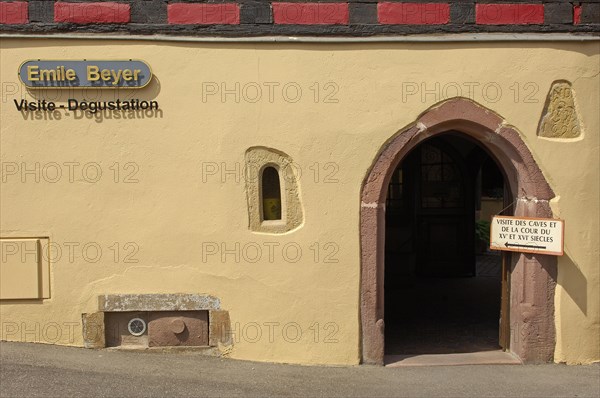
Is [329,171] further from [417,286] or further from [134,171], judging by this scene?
[417,286]

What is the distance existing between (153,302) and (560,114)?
4024 mm

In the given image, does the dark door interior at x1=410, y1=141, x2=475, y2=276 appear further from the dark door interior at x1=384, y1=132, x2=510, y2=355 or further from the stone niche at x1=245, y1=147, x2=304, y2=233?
the stone niche at x1=245, y1=147, x2=304, y2=233

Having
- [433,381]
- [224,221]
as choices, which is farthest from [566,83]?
[224,221]

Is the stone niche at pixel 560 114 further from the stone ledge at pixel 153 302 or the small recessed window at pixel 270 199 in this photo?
the stone ledge at pixel 153 302

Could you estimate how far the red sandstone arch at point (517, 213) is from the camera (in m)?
5.89

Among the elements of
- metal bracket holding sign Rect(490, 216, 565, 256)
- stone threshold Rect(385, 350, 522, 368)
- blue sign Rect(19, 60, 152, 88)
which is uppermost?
blue sign Rect(19, 60, 152, 88)

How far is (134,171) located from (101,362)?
167cm

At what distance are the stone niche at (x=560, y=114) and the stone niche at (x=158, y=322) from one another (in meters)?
3.35

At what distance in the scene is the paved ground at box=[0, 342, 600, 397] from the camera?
17.0 feet

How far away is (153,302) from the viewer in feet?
19.3

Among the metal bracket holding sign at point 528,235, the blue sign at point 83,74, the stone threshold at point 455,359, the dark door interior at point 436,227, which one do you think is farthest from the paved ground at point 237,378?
the dark door interior at point 436,227

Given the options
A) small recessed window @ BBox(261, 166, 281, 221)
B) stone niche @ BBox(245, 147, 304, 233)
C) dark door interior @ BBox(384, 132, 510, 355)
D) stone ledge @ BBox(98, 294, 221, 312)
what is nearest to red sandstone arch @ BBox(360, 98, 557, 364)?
stone niche @ BBox(245, 147, 304, 233)

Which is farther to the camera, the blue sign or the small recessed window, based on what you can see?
the small recessed window

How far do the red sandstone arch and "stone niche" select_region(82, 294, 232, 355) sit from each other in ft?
4.38
